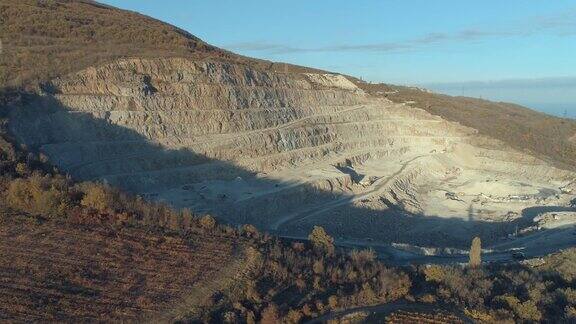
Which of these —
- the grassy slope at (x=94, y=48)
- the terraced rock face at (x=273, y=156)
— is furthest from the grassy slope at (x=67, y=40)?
the terraced rock face at (x=273, y=156)

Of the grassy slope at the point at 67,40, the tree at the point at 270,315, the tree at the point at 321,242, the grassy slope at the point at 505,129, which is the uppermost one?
the grassy slope at the point at 67,40

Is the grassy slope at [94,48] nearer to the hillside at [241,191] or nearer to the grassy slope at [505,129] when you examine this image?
the grassy slope at [505,129]

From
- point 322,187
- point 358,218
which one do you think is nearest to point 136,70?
point 322,187

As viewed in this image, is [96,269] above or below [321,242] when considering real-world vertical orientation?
above

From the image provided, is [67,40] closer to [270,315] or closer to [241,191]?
[241,191]

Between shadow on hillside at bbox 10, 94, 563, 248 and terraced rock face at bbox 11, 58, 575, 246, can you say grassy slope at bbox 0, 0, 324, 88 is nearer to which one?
terraced rock face at bbox 11, 58, 575, 246

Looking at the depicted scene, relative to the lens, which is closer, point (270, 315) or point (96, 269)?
point (270, 315)

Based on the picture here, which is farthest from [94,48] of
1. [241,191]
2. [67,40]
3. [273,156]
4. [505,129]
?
[505,129]
